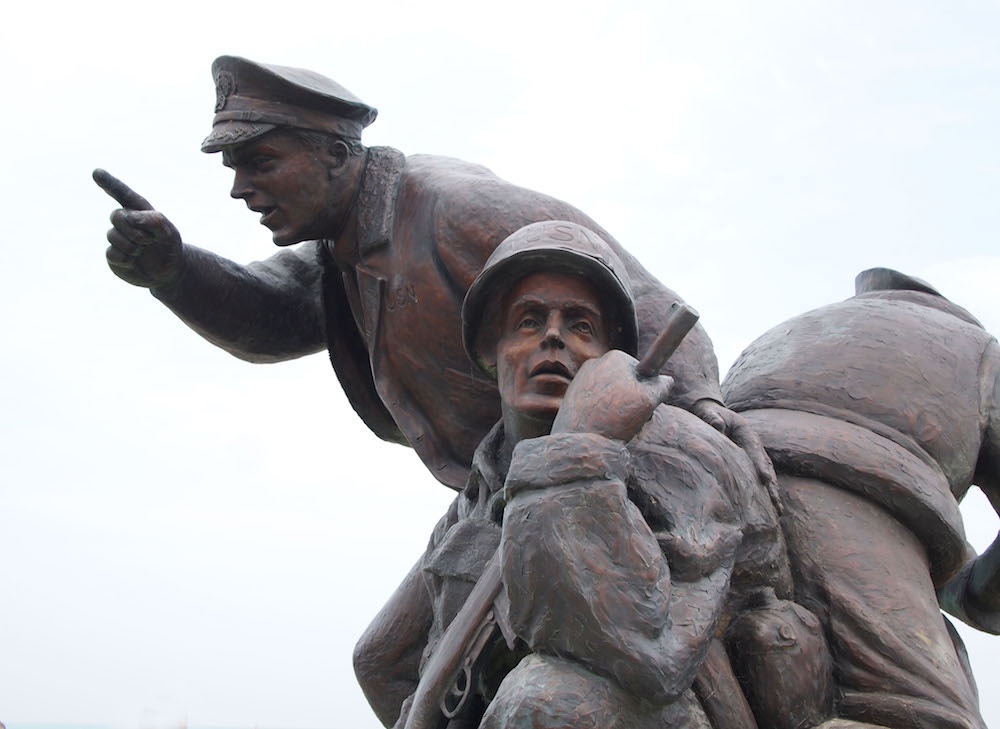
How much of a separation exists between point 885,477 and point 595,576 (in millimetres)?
1254

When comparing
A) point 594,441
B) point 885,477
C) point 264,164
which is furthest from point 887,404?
point 264,164

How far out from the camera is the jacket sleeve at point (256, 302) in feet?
17.7

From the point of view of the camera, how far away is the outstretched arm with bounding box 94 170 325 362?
5.05 metres

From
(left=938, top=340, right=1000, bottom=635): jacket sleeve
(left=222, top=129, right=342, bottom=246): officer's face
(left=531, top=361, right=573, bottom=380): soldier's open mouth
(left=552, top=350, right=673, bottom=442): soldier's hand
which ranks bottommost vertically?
(left=938, top=340, right=1000, bottom=635): jacket sleeve

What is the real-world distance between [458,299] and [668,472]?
117 centimetres

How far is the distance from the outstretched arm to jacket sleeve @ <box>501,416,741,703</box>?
1.85m

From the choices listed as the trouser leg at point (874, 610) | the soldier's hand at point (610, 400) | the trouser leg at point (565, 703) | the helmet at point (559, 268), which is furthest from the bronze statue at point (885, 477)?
the soldier's hand at point (610, 400)

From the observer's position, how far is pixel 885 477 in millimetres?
4543

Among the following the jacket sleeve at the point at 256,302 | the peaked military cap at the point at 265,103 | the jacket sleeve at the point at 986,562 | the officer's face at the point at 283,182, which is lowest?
the jacket sleeve at the point at 986,562

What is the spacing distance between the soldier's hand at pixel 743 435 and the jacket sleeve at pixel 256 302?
68.3 inches

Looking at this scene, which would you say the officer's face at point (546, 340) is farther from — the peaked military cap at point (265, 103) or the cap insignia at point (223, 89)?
the cap insignia at point (223, 89)

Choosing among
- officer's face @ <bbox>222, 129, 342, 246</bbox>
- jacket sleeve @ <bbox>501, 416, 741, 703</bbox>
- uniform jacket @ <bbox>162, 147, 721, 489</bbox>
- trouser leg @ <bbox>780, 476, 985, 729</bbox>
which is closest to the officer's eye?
officer's face @ <bbox>222, 129, 342, 246</bbox>

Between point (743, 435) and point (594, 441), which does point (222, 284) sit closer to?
point (743, 435)

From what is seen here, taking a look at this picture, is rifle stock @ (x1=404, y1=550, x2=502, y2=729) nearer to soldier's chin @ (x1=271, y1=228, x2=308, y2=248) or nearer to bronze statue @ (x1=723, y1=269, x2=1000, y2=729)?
bronze statue @ (x1=723, y1=269, x2=1000, y2=729)
